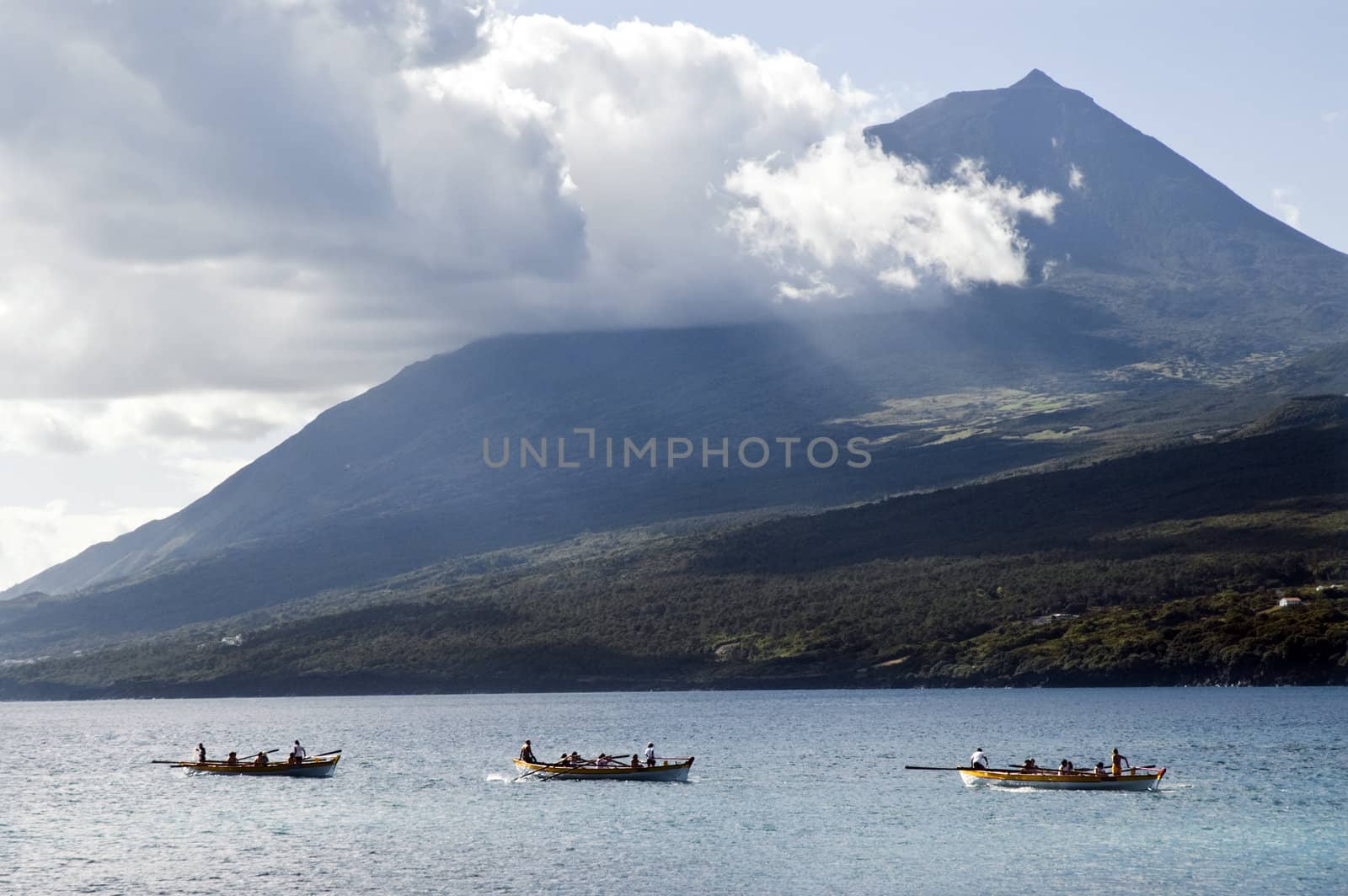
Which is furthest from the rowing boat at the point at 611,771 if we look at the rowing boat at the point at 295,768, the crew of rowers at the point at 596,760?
the rowing boat at the point at 295,768

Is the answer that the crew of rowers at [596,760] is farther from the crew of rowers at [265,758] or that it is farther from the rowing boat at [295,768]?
the crew of rowers at [265,758]

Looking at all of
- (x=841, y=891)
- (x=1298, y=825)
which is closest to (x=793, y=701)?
(x=1298, y=825)

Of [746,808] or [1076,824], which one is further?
[746,808]

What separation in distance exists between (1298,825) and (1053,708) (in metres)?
73.8

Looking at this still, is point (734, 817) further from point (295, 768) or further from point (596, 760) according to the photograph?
point (295, 768)

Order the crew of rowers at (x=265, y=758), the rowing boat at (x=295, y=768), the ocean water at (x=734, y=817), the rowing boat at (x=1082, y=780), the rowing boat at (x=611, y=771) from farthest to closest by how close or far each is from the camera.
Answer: the crew of rowers at (x=265, y=758) < the rowing boat at (x=295, y=768) < the rowing boat at (x=611, y=771) < the rowing boat at (x=1082, y=780) < the ocean water at (x=734, y=817)

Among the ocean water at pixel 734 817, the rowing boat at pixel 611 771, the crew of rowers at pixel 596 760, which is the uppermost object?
the crew of rowers at pixel 596 760

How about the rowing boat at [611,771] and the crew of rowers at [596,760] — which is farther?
the crew of rowers at [596,760]

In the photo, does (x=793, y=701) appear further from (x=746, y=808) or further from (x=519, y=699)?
(x=746, y=808)

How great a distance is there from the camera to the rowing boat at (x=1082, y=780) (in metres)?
76.0

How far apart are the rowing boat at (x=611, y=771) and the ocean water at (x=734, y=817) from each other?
33.0 inches

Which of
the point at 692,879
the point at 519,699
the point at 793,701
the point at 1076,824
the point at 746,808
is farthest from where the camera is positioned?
the point at 519,699

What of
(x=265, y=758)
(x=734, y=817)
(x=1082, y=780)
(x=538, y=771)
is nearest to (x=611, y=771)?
(x=538, y=771)

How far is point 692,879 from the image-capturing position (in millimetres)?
56625
